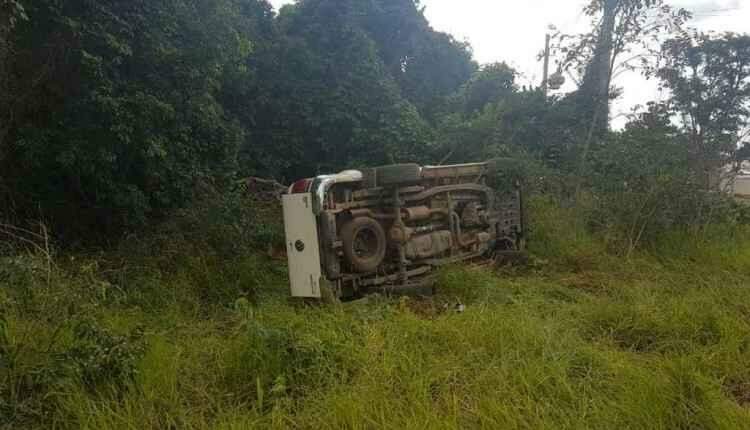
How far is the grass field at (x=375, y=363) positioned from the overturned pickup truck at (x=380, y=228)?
442 mm

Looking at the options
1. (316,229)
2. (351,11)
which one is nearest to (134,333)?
(316,229)

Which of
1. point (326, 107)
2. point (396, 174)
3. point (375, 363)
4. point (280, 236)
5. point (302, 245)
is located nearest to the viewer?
point (375, 363)

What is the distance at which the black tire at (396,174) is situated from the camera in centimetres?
492

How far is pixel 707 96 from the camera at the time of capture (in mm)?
8656

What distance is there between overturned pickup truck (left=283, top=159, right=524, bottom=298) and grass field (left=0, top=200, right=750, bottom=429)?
17.4 inches

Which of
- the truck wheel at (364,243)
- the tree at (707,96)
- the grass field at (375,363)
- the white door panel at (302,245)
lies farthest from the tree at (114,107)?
the tree at (707,96)

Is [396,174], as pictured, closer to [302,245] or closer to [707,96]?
[302,245]

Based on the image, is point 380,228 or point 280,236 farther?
point 280,236

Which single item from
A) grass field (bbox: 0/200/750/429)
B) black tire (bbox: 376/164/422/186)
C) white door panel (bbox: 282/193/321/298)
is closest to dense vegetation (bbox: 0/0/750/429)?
grass field (bbox: 0/200/750/429)

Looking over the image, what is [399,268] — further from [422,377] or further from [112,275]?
[112,275]

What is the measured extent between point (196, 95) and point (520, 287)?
15.9 ft

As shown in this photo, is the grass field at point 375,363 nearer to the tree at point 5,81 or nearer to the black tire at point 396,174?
the black tire at point 396,174

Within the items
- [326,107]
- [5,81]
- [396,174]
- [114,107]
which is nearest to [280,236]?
[114,107]

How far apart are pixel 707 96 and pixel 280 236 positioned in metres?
7.47
